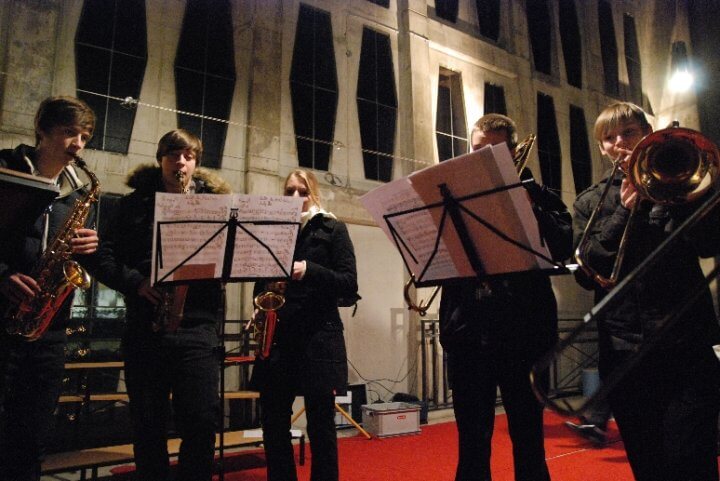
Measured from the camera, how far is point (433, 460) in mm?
5020

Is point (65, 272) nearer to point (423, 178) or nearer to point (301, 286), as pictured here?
point (301, 286)

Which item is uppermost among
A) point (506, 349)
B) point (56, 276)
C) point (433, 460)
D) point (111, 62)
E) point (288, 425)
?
point (111, 62)

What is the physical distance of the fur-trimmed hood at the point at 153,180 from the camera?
2893 mm

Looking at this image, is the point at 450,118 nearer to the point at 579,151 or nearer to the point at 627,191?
Result: the point at 579,151

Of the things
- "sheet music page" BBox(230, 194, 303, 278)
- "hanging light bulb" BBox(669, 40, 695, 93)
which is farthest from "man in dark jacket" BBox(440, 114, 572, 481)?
"hanging light bulb" BBox(669, 40, 695, 93)

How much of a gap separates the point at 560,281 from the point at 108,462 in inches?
389

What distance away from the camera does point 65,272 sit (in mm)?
2779

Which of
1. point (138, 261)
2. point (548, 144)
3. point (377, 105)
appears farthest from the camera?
point (548, 144)

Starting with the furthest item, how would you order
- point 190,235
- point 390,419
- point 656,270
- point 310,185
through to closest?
point 390,419 → point 310,185 → point 190,235 → point 656,270

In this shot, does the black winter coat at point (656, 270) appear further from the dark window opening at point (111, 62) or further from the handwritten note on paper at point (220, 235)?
the dark window opening at point (111, 62)

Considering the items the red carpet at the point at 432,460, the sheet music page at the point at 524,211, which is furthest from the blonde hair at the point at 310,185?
the red carpet at the point at 432,460

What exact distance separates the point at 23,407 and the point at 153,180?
1.33 m

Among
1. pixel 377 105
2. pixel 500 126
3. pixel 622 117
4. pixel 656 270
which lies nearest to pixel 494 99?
pixel 377 105

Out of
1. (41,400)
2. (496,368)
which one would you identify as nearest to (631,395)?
(496,368)
